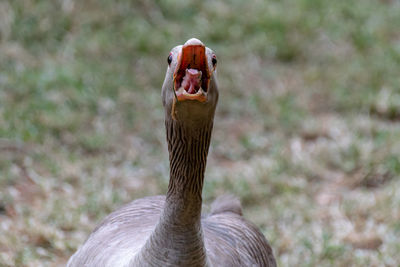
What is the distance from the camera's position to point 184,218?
8.02 feet

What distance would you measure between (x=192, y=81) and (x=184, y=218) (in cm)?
62

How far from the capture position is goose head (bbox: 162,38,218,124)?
6.86 ft

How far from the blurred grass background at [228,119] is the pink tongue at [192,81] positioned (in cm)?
216

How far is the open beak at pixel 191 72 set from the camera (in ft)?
6.82

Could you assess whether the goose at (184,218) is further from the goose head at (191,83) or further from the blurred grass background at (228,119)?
the blurred grass background at (228,119)

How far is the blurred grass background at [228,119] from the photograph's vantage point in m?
4.38

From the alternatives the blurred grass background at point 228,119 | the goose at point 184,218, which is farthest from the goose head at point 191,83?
the blurred grass background at point 228,119

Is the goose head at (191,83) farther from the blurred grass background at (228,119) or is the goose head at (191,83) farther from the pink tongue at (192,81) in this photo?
the blurred grass background at (228,119)

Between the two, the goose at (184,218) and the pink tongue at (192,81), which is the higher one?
the pink tongue at (192,81)

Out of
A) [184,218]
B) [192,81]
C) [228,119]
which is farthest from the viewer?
[228,119]

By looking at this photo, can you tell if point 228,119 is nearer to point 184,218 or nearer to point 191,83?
point 184,218

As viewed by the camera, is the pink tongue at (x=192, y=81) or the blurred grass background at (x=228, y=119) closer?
the pink tongue at (x=192, y=81)

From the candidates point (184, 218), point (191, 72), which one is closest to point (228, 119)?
point (184, 218)

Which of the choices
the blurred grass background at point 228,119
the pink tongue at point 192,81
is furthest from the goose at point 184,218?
the blurred grass background at point 228,119
